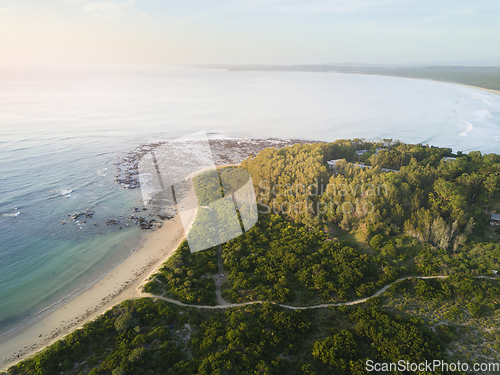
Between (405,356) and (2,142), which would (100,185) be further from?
(405,356)

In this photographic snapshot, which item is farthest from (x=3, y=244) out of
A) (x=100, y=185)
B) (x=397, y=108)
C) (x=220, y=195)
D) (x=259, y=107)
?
(x=397, y=108)

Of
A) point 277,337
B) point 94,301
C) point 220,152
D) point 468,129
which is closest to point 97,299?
point 94,301
